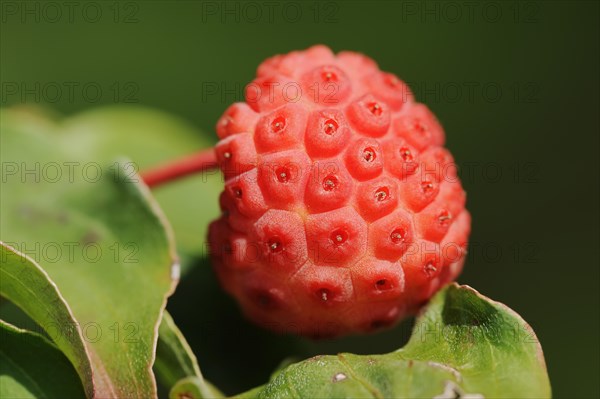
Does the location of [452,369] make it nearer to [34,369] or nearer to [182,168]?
[34,369]

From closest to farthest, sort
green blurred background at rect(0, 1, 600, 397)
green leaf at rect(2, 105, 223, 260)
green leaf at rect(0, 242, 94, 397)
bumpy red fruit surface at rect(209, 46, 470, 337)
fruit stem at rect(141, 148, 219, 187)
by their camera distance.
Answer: green leaf at rect(0, 242, 94, 397) < bumpy red fruit surface at rect(209, 46, 470, 337) < fruit stem at rect(141, 148, 219, 187) < green leaf at rect(2, 105, 223, 260) < green blurred background at rect(0, 1, 600, 397)

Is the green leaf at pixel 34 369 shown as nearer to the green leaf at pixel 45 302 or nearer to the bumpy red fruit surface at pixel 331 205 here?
the green leaf at pixel 45 302

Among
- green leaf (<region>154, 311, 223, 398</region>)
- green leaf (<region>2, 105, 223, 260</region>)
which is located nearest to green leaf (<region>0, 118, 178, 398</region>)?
green leaf (<region>154, 311, 223, 398</region>)

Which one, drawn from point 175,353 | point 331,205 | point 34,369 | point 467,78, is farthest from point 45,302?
point 467,78

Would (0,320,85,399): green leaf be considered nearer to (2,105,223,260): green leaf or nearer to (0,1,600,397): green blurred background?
(2,105,223,260): green leaf

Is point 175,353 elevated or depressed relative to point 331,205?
depressed

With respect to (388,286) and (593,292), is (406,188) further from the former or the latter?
(593,292)
